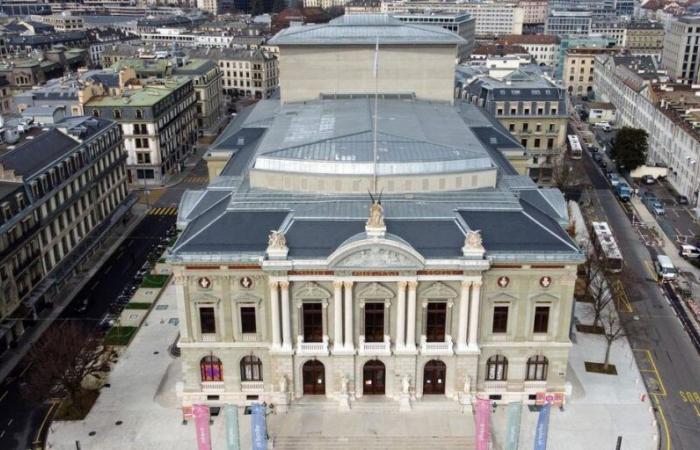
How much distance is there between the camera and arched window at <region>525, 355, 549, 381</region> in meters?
83.9

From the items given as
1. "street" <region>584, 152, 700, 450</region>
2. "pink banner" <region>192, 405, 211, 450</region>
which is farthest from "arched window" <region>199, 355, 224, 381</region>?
"street" <region>584, 152, 700, 450</region>

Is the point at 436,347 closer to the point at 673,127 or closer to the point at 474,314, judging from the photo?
the point at 474,314

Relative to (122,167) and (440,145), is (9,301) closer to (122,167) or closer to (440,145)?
(122,167)

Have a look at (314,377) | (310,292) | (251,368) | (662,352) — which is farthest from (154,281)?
(662,352)

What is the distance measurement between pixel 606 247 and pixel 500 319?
154 feet

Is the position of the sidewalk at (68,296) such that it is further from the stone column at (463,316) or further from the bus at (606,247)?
the bus at (606,247)

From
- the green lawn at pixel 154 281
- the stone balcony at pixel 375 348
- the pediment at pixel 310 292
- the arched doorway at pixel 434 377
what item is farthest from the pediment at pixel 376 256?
the green lawn at pixel 154 281

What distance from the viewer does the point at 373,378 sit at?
84188 millimetres

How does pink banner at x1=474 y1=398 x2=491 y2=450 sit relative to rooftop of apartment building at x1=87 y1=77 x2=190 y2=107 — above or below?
below

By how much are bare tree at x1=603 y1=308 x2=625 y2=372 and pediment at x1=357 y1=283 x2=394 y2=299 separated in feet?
108

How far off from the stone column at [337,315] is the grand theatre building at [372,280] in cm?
22

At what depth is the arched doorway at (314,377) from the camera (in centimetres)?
8350

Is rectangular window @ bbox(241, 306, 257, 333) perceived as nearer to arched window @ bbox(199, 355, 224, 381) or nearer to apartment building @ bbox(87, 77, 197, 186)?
arched window @ bbox(199, 355, 224, 381)

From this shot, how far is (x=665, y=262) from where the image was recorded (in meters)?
119
